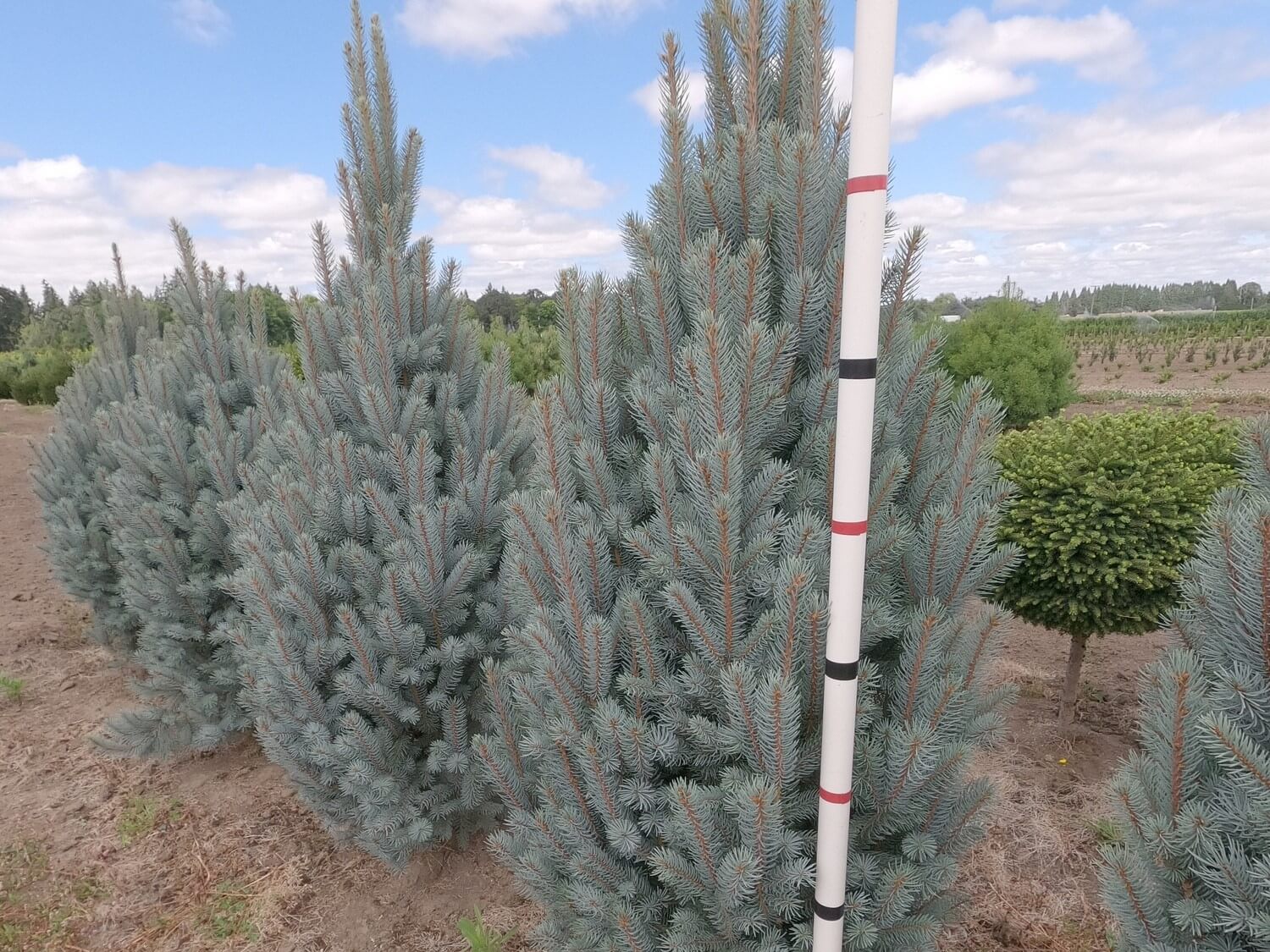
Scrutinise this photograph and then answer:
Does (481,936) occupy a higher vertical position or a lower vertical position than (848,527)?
lower

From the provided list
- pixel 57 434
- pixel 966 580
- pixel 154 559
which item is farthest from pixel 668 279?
pixel 57 434

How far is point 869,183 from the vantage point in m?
1.48

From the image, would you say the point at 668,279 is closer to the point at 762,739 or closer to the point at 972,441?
the point at 972,441


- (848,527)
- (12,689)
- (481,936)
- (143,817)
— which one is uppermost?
(848,527)

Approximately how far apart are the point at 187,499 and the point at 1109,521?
5.60 metres

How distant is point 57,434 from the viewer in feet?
20.6

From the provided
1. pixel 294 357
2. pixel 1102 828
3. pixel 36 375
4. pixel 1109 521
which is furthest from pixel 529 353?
pixel 36 375

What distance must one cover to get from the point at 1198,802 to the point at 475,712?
2.71 metres

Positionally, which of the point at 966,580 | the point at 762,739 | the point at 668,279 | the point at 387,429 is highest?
the point at 668,279

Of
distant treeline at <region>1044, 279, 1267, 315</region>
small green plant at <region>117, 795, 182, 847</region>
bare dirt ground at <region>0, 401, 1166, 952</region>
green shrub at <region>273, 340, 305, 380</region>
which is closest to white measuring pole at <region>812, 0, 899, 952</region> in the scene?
bare dirt ground at <region>0, 401, 1166, 952</region>

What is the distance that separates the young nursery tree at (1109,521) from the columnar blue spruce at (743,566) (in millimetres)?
2614

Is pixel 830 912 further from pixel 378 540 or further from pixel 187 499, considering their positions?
pixel 187 499

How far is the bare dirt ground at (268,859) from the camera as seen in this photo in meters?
3.39

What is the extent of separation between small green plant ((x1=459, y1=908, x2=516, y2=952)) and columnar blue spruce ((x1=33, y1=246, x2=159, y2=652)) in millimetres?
3869
